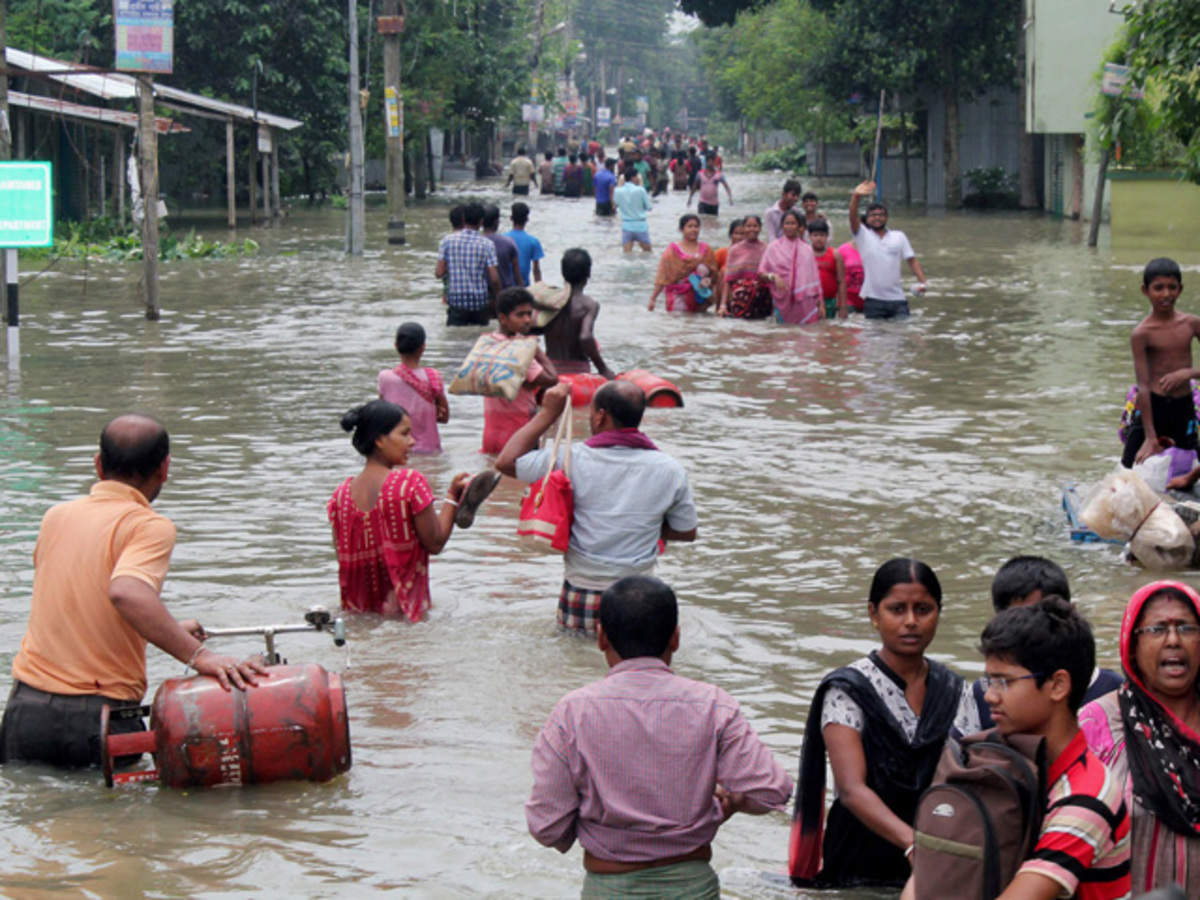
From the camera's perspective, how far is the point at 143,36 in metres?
19.0

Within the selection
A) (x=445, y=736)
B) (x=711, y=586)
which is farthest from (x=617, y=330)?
(x=445, y=736)

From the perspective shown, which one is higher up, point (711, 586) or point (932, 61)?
point (932, 61)

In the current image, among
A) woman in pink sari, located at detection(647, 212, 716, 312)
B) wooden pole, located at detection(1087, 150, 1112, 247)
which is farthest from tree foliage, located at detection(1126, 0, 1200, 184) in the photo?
wooden pole, located at detection(1087, 150, 1112, 247)

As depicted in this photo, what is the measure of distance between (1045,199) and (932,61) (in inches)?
173

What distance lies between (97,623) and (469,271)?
11306 millimetres

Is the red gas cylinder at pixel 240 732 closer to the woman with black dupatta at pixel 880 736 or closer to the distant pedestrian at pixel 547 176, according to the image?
the woman with black dupatta at pixel 880 736

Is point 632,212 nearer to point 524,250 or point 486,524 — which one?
point 524,250

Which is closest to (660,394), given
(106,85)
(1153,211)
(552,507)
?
(552,507)

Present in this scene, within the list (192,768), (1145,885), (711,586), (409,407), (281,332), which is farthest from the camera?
(281,332)

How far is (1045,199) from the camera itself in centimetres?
4316

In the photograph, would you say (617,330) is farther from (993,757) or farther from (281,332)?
(993,757)

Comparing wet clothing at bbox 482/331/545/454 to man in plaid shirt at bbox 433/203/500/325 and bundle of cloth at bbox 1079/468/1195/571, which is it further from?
man in plaid shirt at bbox 433/203/500/325

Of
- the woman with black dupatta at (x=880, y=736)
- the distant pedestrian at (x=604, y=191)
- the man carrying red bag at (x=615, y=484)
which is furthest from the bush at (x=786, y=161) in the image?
the woman with black dupatta at (x=880, y=736)

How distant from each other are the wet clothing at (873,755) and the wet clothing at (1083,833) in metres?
0.87
